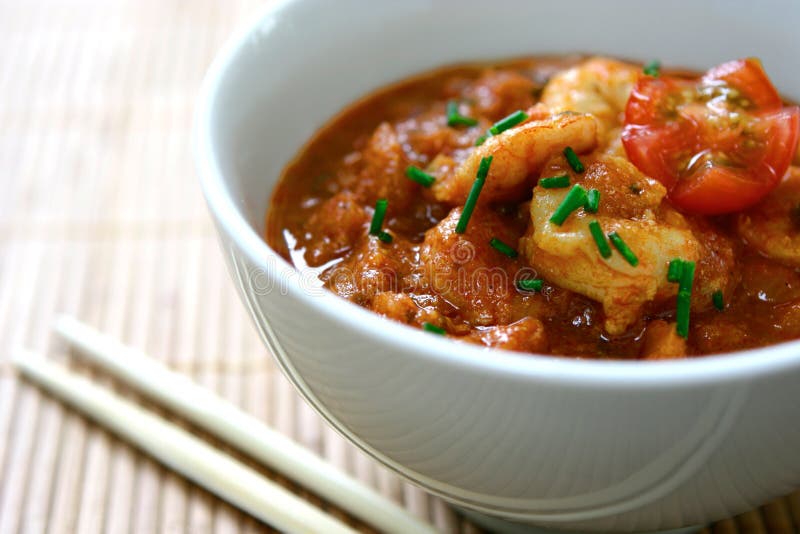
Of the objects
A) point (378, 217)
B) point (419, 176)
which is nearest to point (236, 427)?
point (378, 217)

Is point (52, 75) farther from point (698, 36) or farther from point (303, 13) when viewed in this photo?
point (698, 36)

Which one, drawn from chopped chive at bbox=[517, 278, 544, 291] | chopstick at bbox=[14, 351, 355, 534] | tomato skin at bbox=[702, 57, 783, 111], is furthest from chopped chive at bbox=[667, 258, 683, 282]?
chopstick at bbox=[14, 351, 355, 534]

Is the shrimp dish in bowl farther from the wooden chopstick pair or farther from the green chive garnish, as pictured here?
the wooden chopstick pair

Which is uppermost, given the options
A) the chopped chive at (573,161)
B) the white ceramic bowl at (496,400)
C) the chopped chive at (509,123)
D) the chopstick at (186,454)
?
the chopped chive at (509,123)

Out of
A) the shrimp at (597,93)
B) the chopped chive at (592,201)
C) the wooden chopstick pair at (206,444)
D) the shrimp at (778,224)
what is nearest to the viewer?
the chopped chive at (592,201)

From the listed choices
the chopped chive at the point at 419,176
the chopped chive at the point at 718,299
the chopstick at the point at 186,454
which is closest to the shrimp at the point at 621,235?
the chopped chive at the point at 718,299

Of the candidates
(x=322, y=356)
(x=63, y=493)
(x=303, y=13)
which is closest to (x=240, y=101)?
(x=303, y=13)

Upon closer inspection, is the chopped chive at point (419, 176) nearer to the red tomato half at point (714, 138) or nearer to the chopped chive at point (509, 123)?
the chopped chive at point (509, 123)
